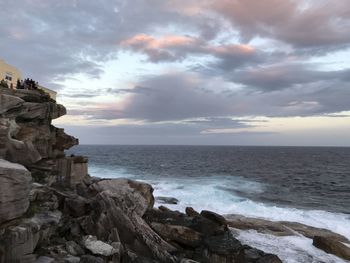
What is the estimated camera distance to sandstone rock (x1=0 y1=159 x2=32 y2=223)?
13508 millimetres

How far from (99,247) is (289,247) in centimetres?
1239

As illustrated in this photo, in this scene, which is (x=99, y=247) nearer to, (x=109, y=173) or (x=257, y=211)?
(x=257, y=211)

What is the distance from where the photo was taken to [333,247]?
2131 cm

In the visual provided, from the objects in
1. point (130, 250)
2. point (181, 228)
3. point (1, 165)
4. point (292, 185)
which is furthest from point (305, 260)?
point (292, 185)

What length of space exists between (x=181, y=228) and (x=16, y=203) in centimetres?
918

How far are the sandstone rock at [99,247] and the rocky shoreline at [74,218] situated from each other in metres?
0.04

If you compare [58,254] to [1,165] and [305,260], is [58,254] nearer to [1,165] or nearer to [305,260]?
[1,165]

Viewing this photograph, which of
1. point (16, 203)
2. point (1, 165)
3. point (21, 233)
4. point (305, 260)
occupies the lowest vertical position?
point (305, 260)

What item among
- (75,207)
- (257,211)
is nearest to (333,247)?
(257,211)

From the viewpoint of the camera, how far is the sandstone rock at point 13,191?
44.3 feet

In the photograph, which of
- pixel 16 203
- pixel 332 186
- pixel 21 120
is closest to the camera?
pixel 16 203

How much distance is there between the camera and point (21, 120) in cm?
2133

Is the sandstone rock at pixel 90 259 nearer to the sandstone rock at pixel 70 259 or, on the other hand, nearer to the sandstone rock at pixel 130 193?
the sandstone rock at pixel 70 259

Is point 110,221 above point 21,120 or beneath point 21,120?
→ beneath
